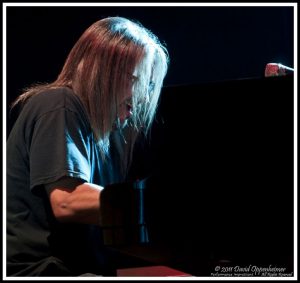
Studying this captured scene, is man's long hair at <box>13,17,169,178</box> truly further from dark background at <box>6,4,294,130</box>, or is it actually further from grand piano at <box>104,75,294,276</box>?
dark background at <box>6,4,294,130</box>

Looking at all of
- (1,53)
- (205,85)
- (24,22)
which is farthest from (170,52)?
(205,85)

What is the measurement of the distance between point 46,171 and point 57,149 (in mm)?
54

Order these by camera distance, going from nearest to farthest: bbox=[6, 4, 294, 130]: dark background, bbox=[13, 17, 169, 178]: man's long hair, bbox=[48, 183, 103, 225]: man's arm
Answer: bbox=[48, 183, 103, 225]: man's arm < bbox=[13, 17, 169, 178]: man's long hair < bbox=[6, 4, 294, 130]: dark background

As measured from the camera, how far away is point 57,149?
1135 mm

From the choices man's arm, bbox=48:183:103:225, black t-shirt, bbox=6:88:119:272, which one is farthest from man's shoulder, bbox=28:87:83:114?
man's arm, bbox=48:183:103:225

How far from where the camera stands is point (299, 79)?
3.72ft

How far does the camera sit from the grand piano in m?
1.13

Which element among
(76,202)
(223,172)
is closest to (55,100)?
(76,202)

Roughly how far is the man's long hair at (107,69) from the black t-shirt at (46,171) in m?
0.04

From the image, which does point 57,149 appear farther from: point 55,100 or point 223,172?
point 223,172

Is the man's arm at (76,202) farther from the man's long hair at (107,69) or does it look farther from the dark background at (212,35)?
the dark background at (212,35)

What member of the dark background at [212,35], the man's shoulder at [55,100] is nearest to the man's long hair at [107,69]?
the man's shoulder at [55,100]

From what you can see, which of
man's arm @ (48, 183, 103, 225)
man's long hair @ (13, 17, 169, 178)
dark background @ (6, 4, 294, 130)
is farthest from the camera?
dark background @ (6, 4, 294, 130)

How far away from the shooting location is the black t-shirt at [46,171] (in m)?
1.14
